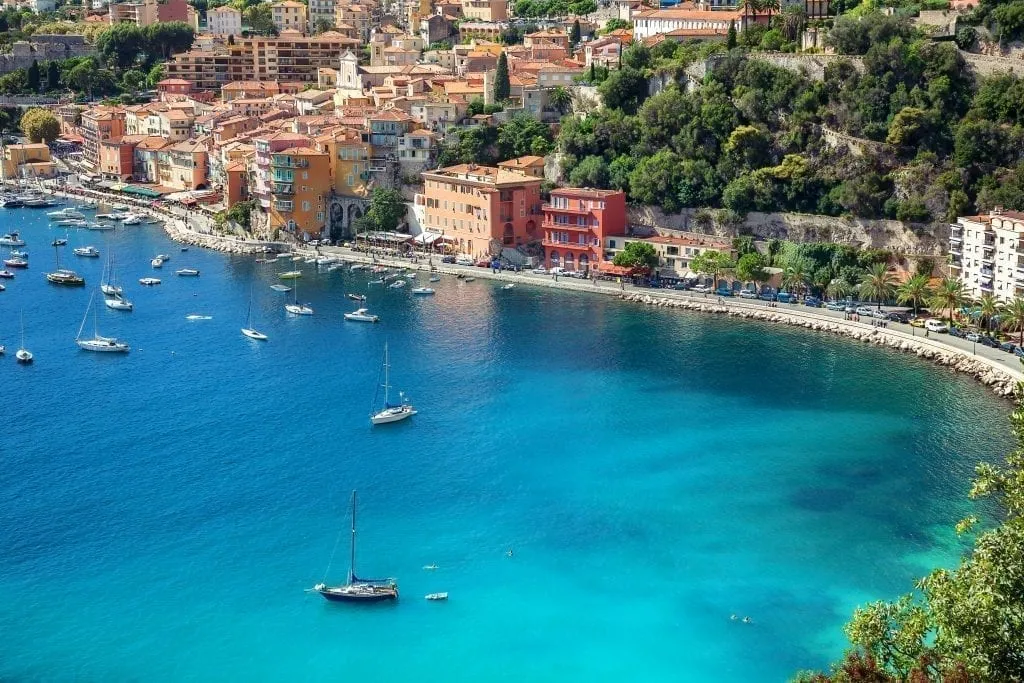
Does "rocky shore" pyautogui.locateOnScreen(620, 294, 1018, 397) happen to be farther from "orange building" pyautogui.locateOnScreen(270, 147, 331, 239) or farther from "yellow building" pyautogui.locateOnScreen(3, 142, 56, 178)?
"yellow building" pyautogui.locateOnScreen(3, 142, 56, 178)

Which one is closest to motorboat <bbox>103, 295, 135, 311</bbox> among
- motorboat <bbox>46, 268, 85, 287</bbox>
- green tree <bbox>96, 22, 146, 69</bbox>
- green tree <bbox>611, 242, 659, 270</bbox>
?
motorboat <bbox>46, 268, 85, 287</bbox>

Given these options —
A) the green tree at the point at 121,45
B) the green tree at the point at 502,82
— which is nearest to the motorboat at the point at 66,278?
the green tree at the point at 502,82

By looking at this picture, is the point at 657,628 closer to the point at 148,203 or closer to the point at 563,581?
the point at 563,581

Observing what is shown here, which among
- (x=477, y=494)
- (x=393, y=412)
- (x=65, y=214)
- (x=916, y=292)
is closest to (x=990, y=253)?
Answer: (x=916, y=292)

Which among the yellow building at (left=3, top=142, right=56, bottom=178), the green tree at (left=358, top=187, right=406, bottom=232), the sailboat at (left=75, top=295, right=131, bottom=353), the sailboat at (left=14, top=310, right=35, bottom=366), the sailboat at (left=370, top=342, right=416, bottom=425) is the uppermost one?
the yellow building at (left=3, top=142, right=56, bottom=178)

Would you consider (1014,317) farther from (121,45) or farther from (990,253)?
(121,45)

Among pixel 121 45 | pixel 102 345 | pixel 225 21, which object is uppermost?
pixel 225 21
